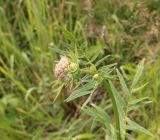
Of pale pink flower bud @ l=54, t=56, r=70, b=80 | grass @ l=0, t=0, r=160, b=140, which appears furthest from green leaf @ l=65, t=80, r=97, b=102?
grass @ l=0, t=0, r=160, b=140

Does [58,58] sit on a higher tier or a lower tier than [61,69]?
lower

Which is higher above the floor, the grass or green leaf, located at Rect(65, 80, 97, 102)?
green leaf, located at Rect(65, 80, 97, 102)

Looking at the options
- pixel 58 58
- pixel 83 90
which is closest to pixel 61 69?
pixel 83 90

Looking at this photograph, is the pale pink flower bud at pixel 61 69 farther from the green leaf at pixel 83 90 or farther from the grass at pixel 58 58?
the grass at pixel 58 58

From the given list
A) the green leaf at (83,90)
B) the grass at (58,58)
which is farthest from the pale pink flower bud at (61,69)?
the grass at (58,58)

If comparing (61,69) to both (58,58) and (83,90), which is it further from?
(58,58)

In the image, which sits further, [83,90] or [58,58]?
[58,58]

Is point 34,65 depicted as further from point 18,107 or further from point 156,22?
point 156,22

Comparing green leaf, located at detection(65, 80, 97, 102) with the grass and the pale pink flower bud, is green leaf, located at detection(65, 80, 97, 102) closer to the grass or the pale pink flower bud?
the pale pink flower bud

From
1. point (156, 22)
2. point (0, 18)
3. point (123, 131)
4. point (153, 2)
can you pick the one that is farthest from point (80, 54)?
point (0, 18)
